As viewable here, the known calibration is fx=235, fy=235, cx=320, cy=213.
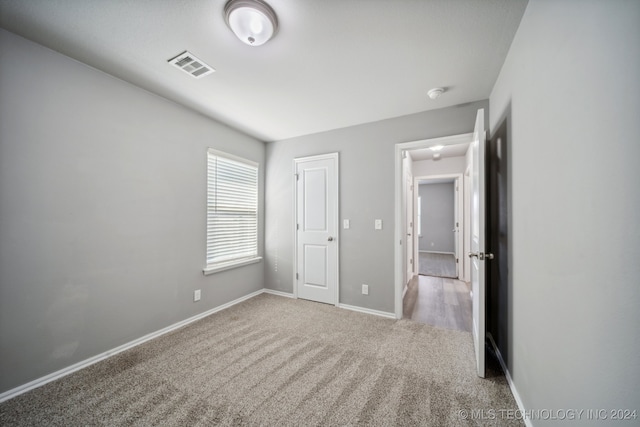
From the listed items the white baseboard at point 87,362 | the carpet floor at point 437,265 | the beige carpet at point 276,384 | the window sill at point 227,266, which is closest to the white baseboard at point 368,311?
the beige carpet at point 276,384

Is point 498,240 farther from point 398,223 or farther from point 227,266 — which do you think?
point 227,266

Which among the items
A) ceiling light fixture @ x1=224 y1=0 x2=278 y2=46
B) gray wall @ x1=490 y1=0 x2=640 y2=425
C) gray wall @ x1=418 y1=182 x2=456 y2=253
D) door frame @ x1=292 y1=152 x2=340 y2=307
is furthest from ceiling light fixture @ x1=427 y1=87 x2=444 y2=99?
gray wall @ x1=418 y1=182 x2=456 y2=253

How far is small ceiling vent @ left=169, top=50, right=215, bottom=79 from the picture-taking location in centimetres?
187

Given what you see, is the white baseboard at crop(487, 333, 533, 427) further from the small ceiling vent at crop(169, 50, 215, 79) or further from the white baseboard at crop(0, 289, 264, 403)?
the small ceiling vent at crop(169, 50, 215, 79)

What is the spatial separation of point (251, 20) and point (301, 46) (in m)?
0.40

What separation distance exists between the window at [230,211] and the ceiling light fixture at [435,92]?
8.38 ft

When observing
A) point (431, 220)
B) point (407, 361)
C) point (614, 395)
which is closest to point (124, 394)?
point (407, 361)

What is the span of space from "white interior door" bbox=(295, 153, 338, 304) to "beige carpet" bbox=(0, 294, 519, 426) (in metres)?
0.91

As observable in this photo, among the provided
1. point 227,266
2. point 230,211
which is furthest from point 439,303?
point 230,211

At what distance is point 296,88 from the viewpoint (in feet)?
7.61

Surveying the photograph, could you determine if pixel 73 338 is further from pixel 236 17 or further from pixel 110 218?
pixel 236 17

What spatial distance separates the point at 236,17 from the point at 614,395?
2398 mm

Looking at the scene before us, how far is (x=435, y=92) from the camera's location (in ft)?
7.69

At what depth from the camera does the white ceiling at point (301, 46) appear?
144cm
